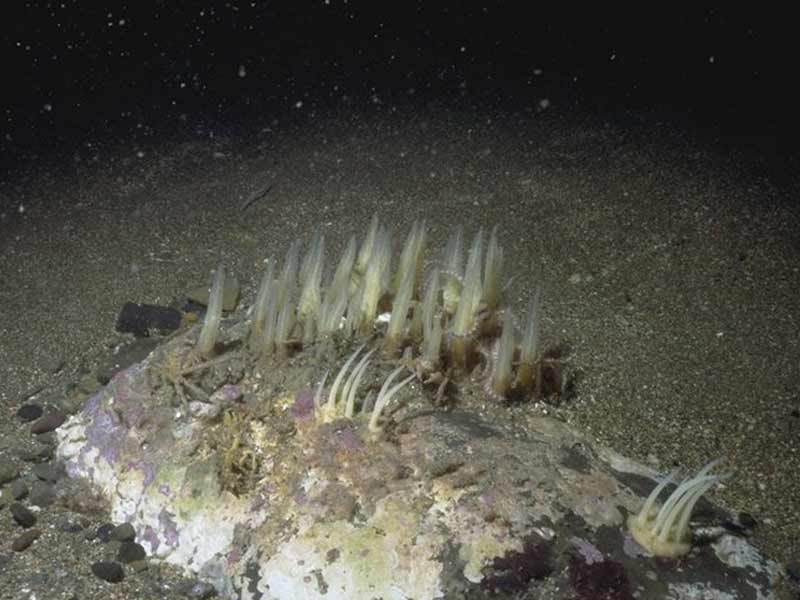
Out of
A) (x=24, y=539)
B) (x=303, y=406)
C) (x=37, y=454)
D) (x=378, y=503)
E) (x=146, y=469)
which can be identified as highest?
(x=303, y=406)

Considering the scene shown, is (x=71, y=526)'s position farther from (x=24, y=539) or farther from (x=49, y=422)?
(x=49, y=422)

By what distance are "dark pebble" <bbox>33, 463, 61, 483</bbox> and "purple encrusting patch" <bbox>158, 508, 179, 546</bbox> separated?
3.23 ft

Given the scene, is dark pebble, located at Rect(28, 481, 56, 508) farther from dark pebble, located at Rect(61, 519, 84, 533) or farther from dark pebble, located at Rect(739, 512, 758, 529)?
dark pebble, located at Rect(739, 512, 758, 529)

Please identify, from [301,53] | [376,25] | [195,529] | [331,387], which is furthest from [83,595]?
[376,25]

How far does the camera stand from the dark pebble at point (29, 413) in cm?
437

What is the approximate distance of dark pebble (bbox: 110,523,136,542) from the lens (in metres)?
3.21

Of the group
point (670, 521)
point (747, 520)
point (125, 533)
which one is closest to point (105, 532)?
point (125, 533)

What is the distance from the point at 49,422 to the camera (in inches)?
167

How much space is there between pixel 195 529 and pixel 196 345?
955 millimetres

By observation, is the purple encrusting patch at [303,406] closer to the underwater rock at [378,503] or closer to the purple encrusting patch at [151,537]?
the underwater rock at [378,503]

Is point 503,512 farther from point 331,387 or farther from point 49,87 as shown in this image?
point 49,87

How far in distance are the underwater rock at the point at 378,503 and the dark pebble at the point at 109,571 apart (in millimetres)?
153

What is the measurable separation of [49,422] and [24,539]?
1.05 m

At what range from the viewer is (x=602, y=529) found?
272cm
